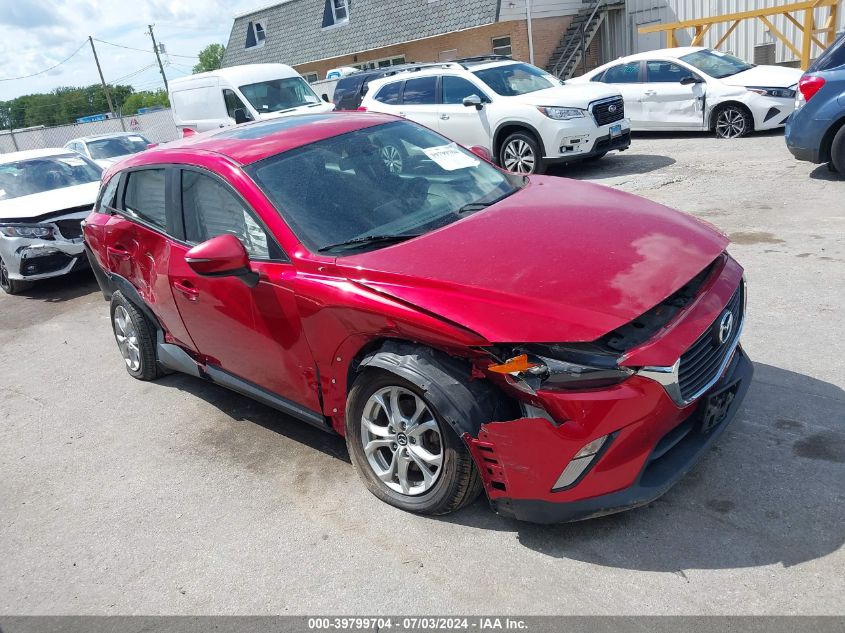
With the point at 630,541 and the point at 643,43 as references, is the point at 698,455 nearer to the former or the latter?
the point at 630,541

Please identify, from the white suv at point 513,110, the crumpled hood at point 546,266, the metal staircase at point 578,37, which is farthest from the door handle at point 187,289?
the metal staircase at point 578,37

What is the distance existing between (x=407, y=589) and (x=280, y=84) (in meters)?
13.6

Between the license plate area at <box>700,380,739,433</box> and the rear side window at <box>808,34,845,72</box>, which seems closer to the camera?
the license plate area at <box>700,380,739,433</box>

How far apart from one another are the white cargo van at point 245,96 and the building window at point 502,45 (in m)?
10.9

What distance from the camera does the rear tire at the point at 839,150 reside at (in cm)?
832

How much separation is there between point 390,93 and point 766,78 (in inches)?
243

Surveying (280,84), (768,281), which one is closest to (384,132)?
(768,281)

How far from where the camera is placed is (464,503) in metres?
3.29

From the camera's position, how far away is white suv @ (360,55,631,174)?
10672 mm

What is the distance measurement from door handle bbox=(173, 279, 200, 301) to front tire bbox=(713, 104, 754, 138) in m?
10.5

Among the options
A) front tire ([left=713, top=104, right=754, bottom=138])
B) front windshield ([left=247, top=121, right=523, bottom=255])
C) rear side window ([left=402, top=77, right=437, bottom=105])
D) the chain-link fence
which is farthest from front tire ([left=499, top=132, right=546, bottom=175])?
the chain-link fence

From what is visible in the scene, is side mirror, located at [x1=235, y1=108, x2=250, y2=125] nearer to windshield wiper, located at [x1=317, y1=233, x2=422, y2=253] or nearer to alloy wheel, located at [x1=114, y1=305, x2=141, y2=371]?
alloy wheel, located at [x1=114, y1=305, x2=141, y2=371]

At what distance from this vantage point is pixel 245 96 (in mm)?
A: 14508

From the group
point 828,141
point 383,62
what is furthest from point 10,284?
point 383,62
